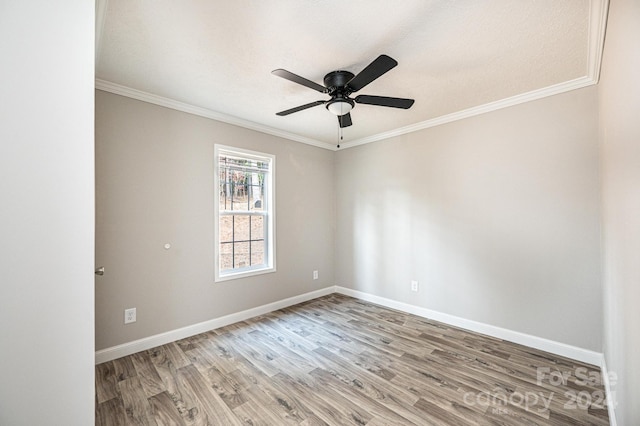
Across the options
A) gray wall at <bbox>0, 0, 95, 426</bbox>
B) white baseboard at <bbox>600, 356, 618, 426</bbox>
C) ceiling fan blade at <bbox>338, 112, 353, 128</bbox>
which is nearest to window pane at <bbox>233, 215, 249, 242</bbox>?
ceiling fan blade at <bbox>338, 112, 353, 128</bbox>

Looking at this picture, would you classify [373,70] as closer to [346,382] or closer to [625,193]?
[625,193]

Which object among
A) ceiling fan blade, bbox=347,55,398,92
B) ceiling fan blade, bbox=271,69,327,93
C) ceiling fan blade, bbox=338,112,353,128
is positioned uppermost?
ceiling fan blade, bbox=347,55,398,92

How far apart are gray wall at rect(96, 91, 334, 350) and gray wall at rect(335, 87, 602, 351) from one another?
1.81 m

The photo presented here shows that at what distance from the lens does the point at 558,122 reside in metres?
2.50

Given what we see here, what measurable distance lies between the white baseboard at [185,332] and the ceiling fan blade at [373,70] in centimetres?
291

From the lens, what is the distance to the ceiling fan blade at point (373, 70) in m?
1.66

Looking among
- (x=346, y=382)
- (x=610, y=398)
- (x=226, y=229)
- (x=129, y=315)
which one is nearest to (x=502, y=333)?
(x=610, y=398)

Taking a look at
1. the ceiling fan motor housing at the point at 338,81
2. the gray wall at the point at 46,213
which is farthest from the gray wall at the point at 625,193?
the gray wall at the point at 46,213

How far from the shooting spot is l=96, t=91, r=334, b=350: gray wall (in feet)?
7.97

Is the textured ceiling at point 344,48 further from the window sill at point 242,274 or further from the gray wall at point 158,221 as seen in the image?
the window sill at point 242,274

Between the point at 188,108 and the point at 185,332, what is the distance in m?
2.49

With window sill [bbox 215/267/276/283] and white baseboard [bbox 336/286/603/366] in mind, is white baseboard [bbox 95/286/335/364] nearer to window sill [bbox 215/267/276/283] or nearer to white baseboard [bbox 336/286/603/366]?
window sill [bbox 215/267/276/283]

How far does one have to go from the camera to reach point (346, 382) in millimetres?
2123

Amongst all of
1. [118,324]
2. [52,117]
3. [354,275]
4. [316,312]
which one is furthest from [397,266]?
[52,117]
